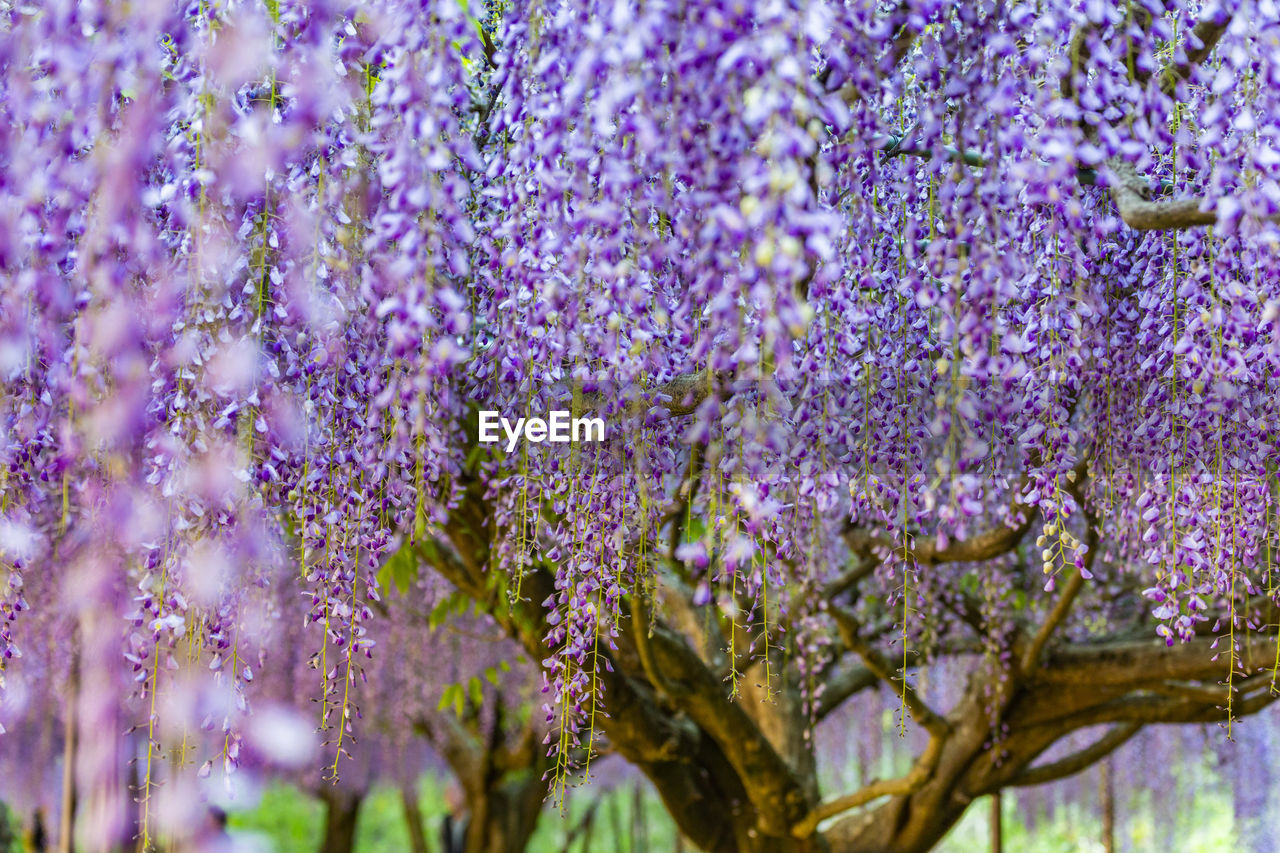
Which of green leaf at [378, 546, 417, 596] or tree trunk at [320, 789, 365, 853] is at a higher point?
green leaf at [378, 546, 417, 596]

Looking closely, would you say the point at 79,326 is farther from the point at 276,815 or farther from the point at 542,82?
the point at 276,815

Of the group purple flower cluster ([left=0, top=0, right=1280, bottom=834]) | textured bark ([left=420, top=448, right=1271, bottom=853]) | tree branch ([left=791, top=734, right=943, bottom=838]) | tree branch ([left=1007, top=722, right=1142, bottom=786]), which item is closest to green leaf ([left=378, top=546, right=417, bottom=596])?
textured bark ([left=420, top=448, right=1271, bottom=853])

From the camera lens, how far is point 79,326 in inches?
71.9

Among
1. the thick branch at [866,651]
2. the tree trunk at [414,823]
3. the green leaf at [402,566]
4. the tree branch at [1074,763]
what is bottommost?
the tree trunk at [414,823]

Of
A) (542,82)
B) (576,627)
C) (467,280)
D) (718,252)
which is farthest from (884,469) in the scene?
(718,252)

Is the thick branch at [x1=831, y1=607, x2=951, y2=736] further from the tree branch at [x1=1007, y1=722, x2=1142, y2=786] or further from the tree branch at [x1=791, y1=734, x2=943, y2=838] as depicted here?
the tree branch at [x1=1007, y1=722, x2=1142, y2=786]

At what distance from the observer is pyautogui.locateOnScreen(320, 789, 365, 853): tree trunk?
29.3 feet

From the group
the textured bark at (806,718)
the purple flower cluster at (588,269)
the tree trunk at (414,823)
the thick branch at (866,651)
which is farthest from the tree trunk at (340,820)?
the purple flower cluster at (588,269)

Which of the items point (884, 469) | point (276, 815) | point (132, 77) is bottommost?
point (276, 815)

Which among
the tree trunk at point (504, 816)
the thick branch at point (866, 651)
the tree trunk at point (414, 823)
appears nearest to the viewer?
the thick branch at point (866, 651)

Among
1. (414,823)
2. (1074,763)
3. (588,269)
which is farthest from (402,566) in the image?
(414,823)

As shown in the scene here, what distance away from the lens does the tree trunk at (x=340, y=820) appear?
29.3 ft

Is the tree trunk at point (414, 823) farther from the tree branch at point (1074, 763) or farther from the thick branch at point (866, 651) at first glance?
the thick branch at point (866, 651)

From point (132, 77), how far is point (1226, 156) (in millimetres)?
1709
